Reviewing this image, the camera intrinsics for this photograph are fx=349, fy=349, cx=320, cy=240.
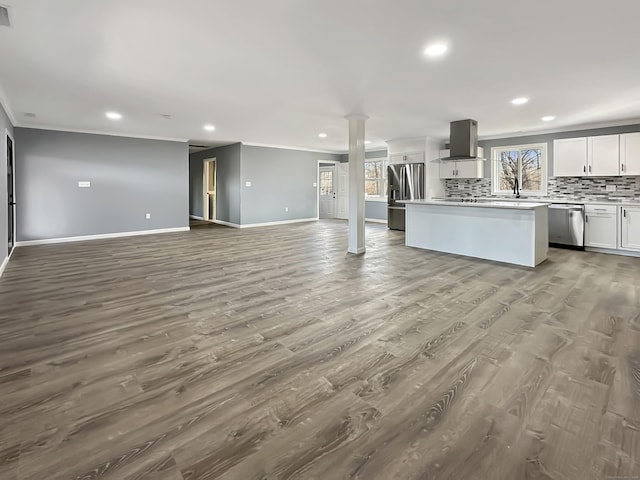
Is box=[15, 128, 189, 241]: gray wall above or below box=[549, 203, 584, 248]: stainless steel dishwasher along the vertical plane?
above

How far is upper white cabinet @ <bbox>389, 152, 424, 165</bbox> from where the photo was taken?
8832 millimetres

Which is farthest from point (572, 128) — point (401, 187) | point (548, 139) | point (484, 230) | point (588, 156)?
point (401, 187)

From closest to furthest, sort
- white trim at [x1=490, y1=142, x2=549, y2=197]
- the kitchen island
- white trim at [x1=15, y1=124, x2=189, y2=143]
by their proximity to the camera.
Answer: the kitchen island < white trim at [x1=15, y1=124, x2=189, y2=143] < white trim at [x1=490, y1=142, x2=549, y2=197]

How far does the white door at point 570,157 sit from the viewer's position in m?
6.55

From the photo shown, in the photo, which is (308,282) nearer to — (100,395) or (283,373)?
(283,373)

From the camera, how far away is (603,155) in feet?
20.7

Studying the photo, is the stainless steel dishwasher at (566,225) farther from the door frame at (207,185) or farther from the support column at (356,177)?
the door frame at (207,185)

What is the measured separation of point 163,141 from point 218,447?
8707 millimetres

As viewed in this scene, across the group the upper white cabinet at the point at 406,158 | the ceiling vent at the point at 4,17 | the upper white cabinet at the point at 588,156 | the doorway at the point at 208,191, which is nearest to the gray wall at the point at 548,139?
the upper white cabinet at the point at 588,156

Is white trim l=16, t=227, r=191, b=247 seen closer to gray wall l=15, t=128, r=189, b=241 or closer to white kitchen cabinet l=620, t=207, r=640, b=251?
gray wall l=15, t=128, r=189, b=241

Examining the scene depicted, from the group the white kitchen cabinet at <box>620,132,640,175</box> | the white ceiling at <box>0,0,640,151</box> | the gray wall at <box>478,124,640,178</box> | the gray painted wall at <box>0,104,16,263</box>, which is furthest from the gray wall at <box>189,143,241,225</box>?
the white kitchen cabinet at <box>620,132,640,175</box>

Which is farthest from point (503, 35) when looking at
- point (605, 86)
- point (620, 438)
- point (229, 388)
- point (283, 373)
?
point (229, 388)

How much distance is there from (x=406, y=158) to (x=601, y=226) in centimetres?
444

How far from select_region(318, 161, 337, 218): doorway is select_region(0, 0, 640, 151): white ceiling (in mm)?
6109
